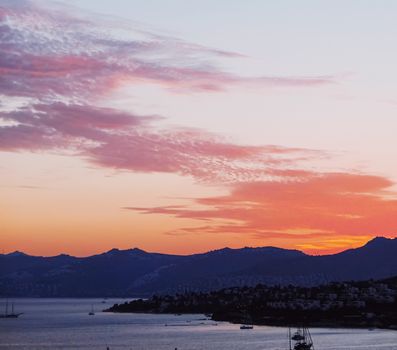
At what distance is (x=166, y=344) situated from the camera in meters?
179

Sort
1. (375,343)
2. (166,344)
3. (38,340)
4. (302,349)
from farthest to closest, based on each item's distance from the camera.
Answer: (38,340)
(166,344)
(375,343)
(302,349)

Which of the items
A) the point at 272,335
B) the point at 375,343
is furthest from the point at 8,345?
the point at 375,343

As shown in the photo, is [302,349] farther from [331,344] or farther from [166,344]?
[166,344]

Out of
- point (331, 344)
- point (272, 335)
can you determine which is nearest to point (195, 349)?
point (331, 344)

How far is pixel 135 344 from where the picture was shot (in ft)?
589

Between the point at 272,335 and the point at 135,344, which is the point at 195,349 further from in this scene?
the point at 272,335

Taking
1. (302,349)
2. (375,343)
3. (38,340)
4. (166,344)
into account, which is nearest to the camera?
(302,349)

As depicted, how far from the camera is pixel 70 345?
594 ft

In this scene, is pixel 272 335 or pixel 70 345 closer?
pixel 70 345

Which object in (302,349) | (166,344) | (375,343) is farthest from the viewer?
(166,344)

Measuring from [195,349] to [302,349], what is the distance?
69.5ft

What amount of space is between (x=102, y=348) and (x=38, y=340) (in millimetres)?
28995

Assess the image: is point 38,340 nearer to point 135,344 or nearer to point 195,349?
point 135,344

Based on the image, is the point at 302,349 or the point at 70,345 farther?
the point at 70,345
